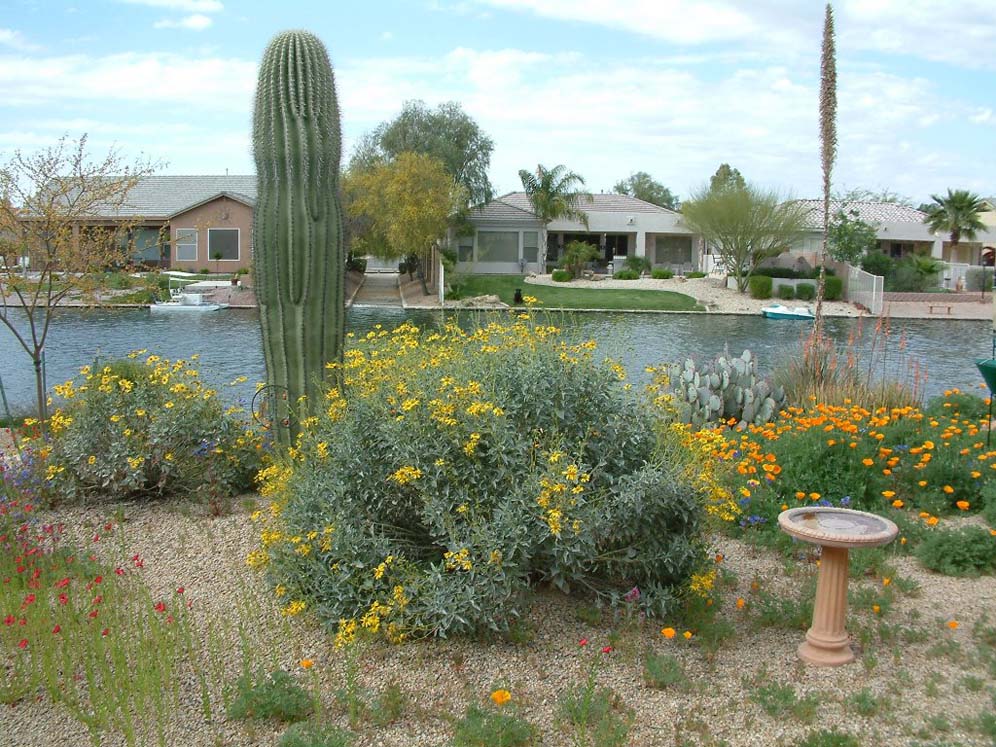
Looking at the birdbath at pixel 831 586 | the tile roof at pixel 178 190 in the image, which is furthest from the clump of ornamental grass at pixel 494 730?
the tile roof at pixel 178 190

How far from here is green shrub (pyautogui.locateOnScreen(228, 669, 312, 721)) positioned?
3.74m

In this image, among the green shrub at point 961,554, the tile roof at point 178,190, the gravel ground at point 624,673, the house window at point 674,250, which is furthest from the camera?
the house window at point 674,250

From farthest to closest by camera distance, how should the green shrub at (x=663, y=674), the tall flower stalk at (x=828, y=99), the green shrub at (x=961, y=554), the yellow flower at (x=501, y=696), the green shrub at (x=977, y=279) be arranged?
1. the green shrub at (x=977, y=279)
2. the tall flower stalk at (x=828, y=99)
3. the green shrub at (x=961, y=554)
4. the green shrub at (x=663, y=674)
5. the yellow flower at (x=501, y=696)

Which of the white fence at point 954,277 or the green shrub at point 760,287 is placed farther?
the white fence at point 954,277

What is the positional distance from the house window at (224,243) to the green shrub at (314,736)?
148ft

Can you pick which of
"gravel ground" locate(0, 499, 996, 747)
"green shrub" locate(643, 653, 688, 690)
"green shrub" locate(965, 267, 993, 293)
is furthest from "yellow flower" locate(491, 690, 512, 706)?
"green shrub" locate(965, 267, 993, 293)

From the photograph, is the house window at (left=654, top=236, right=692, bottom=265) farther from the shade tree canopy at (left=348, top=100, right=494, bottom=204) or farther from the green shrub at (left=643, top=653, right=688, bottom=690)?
the green shrub at (left=643, top=653, right=688, bottom=690)

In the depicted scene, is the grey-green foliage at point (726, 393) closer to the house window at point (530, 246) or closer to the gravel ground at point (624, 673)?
the gravel ground at point (624, 673)

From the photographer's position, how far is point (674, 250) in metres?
53.0

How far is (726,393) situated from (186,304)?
94.8 ft

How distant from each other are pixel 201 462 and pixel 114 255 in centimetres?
464

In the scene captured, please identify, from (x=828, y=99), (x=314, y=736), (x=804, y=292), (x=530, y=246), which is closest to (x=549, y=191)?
(x=530, y=246)

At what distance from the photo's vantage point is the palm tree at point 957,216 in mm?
47656

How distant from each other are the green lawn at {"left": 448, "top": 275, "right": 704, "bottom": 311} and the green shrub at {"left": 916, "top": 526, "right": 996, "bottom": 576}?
2969 cm
